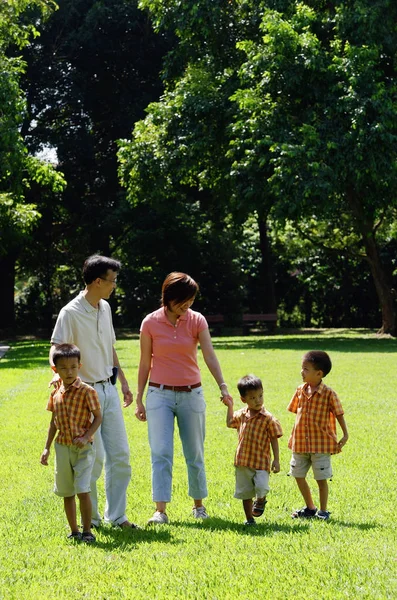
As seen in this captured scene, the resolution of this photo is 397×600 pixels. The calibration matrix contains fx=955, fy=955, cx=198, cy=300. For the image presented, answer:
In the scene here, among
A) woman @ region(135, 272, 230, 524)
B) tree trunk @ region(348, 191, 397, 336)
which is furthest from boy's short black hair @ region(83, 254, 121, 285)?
tree trunk @ region(348, 191, 397, 336)

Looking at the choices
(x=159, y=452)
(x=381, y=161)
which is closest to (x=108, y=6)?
(x=381, y=161)

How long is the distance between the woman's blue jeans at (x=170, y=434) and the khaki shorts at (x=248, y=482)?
36 cm

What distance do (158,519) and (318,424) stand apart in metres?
1.38

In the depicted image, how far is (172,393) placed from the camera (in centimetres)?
715

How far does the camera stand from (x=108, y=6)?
40.9m

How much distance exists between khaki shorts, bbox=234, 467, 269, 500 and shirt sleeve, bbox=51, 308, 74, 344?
5.13ft

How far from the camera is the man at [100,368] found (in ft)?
22.5

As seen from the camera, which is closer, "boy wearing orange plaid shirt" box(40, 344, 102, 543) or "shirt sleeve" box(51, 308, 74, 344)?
"boy wearing orange plaid shirt" box(40, 344, 102, 543)

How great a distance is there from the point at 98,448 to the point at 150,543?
2.91ft

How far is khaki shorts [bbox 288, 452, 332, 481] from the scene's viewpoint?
23.2ft

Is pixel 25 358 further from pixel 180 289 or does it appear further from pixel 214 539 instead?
pixel 214 539

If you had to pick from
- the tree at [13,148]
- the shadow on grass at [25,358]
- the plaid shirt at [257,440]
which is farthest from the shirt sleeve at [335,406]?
the tree at [13,148]

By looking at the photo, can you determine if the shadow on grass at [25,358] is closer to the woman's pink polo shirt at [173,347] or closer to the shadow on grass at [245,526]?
the woman's pink polo shirt at [173,347]

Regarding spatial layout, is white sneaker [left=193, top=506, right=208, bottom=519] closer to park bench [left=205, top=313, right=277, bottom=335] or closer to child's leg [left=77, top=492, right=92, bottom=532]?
child's leg [left=77, top=492, right=92, bottom=532]
